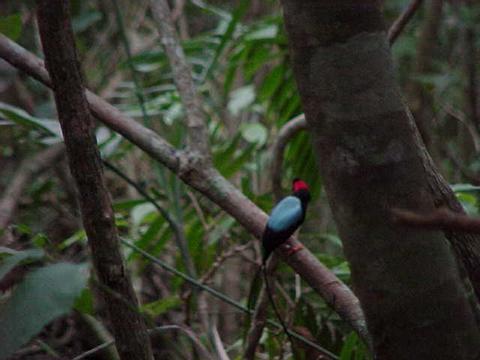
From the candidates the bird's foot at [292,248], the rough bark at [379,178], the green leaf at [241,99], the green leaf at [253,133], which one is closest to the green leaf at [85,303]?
the bird's foot at [292,248]

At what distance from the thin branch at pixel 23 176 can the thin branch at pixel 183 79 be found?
18.9 inches

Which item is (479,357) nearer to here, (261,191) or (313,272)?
(313,272)

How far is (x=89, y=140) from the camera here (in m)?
0.91

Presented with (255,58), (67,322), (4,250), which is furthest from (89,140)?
(255,58)

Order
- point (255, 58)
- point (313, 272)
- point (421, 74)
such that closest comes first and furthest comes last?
point (313, 272)
point (255, 58)
point (421, 74)

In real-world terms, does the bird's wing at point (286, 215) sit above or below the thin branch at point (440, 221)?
above

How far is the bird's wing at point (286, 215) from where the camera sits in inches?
46.2

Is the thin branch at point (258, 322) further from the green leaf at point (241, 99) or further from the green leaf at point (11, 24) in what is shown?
the green leaf at point (241, 99)

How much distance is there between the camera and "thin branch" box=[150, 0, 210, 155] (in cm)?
151

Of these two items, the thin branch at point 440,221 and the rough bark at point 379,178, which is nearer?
the thin branch at point 440,221

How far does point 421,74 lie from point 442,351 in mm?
2730

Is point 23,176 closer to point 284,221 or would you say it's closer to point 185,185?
point 185,185

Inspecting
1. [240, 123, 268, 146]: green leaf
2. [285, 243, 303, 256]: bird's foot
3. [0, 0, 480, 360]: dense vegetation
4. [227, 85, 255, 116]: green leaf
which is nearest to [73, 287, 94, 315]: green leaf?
[0, 0, 480, 360]: dense vegetation

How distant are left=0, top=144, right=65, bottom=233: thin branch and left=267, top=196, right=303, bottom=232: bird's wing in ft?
2.41
